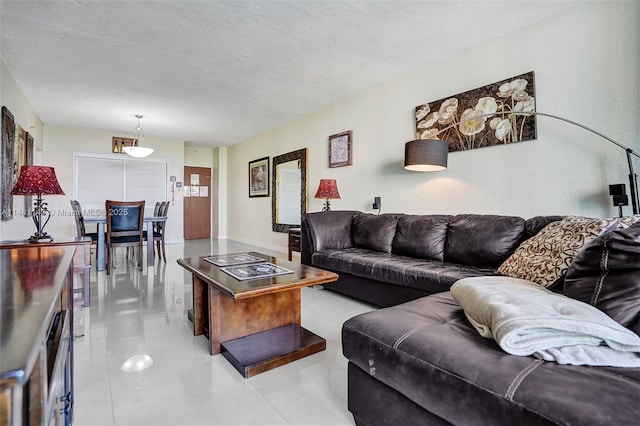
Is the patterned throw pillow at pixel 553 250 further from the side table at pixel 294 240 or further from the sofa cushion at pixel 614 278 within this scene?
the side table at pixel 294 240

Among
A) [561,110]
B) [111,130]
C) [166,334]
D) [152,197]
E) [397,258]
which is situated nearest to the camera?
[166,334]

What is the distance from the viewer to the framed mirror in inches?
214

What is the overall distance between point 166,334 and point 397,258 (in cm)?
196

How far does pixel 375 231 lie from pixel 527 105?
1.78 m

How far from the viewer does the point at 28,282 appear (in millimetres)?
753

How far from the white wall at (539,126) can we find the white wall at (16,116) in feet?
12.3

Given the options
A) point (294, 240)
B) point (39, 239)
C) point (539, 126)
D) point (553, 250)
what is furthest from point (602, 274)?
point (294, 240)

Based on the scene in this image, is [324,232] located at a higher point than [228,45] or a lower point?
lower

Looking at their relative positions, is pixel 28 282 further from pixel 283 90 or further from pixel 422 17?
pixel 283 90

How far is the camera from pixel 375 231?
3453mm

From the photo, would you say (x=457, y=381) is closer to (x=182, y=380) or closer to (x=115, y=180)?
(x=182, y=380)

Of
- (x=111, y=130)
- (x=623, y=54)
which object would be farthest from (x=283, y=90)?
(x=111, y=130)

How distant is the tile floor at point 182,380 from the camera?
4.59 feet

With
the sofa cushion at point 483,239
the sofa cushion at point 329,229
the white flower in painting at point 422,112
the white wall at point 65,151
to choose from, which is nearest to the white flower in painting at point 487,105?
the white flower in painting at point 422,112
